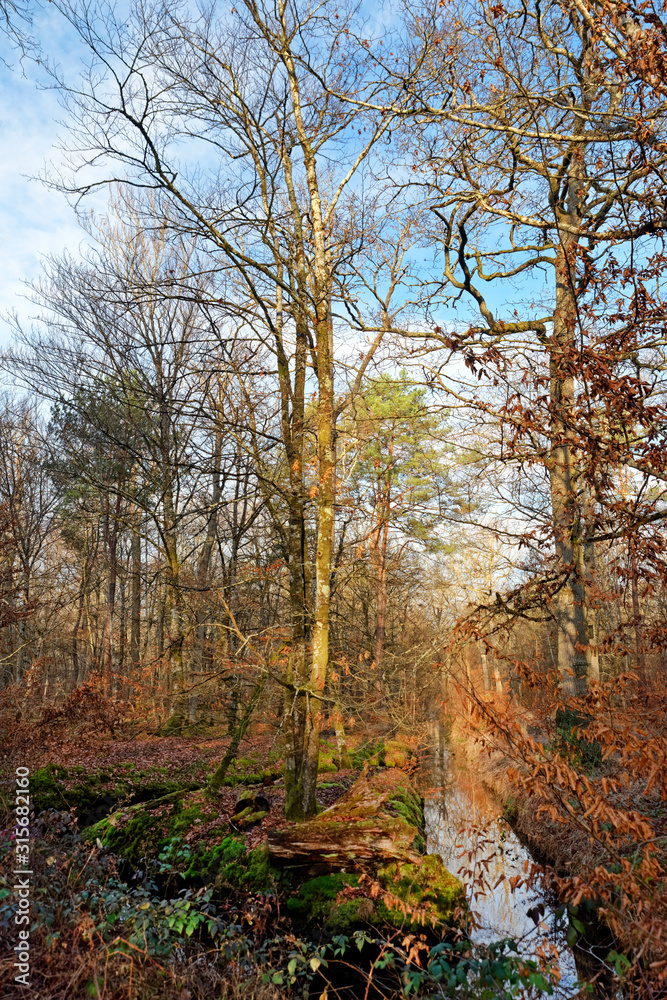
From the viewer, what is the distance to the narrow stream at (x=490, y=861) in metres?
4.60

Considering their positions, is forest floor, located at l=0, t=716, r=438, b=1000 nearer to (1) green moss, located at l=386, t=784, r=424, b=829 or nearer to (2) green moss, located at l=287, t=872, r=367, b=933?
(2) green moss, located at l=287, t=872, r=367, b=933

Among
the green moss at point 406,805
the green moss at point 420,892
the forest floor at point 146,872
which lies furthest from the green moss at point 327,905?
the green moss at point 406,805

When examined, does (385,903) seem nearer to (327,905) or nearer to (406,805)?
(327,905)

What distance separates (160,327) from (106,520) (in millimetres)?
8207

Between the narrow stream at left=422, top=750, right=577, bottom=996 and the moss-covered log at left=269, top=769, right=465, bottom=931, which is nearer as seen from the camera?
the narrow stream at left=422, top=750, right=577, bottom=996

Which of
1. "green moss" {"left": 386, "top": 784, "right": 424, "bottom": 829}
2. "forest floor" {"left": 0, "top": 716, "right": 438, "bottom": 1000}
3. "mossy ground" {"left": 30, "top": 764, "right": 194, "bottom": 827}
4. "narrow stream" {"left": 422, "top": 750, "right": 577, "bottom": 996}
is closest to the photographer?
"forest floor" {"left": 0, "top": 716, "right": 438, "bottom": 1000}

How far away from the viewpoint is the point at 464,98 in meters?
5.71

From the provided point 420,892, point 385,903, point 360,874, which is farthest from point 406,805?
point 385,903

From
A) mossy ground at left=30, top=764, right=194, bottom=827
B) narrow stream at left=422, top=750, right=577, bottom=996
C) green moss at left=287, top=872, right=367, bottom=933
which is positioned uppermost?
mossy ground at left=30, top=764, right=194, bottom=827

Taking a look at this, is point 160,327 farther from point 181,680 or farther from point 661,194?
point 661,194

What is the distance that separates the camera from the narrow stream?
4598mm

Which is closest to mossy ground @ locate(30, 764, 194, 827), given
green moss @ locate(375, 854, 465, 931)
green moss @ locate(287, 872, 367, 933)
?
green moss @ locate(287, 872, 367, 933)

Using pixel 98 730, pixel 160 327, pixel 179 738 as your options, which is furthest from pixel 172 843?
pixel 160 327

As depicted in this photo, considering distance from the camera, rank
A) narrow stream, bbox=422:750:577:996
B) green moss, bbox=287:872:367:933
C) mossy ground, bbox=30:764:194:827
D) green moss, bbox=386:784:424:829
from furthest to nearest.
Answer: green moss, bbox=386:784:424:829, mossy ground, bbox=30:764:194:827, green moss, bbox=287:872:367:933, narrow stream, bbox=422:750:577:996
